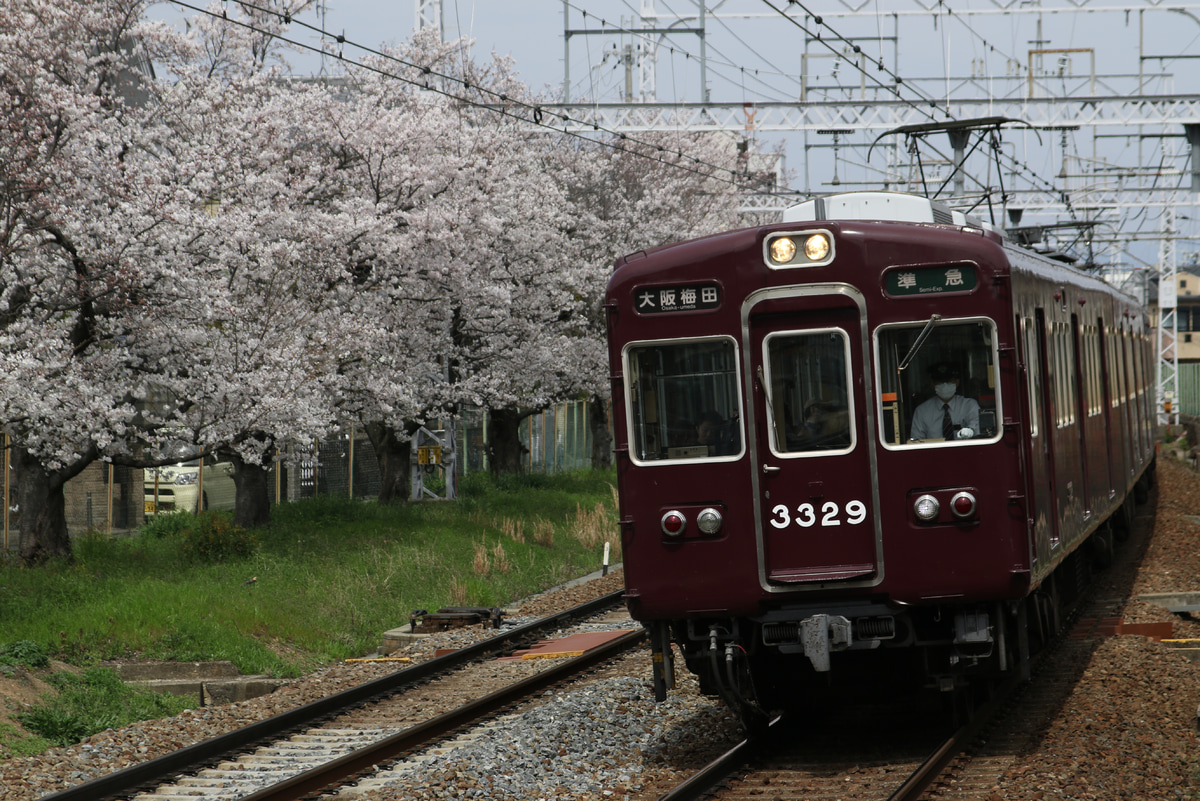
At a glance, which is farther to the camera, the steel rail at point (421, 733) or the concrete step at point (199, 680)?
the concrete step at point (199, 680)

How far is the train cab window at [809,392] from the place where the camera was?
25.7ft

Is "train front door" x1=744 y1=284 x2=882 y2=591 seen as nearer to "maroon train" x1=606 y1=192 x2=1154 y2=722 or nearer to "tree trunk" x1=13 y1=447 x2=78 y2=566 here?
"maroon train" x1=606 y1=192 x2=1154 y2=722

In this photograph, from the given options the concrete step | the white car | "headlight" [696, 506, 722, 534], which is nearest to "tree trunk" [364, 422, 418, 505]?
the white car

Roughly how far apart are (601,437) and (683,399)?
28411 mm

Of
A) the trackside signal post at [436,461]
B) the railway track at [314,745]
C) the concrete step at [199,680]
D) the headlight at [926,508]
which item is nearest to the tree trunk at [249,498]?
the trackside signal post at [436,461]

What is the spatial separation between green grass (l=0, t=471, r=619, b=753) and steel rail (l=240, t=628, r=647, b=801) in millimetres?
2736

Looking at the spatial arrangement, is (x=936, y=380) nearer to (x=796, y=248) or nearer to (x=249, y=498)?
(x=796, y=248)

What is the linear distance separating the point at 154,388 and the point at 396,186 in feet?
19.2

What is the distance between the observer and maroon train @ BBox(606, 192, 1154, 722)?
7695 mm

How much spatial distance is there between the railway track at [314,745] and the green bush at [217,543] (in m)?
5.82

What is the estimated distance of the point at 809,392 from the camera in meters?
7.91

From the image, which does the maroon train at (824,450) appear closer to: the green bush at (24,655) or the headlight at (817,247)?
the headlight at (817,247)

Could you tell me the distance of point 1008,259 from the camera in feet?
25.9

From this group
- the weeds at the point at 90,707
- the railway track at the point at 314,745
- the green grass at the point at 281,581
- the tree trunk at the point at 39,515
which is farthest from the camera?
the tree trunk at the point at 39,515
